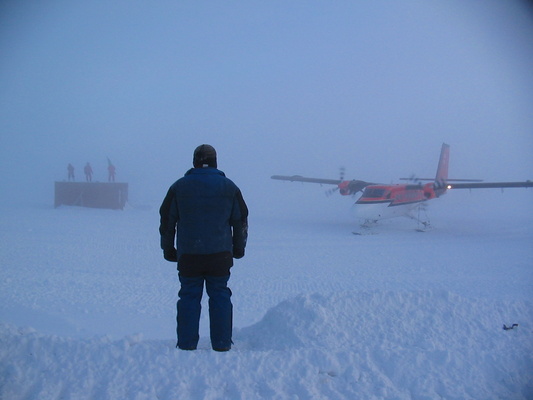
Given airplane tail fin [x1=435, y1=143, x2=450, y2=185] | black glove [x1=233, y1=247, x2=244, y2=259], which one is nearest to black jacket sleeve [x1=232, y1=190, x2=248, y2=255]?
black glove [x1=233, y1=247, x2=244, y2=259]

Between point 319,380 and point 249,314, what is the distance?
12.6 ft

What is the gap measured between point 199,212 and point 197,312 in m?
0.93

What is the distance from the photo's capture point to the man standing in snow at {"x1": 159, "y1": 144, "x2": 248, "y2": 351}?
10.6 feet

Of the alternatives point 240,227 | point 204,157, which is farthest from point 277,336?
point 204,157

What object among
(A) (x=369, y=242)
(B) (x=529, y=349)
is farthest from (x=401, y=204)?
(B) (x=529, y=349)

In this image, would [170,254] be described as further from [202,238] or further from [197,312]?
[197,312]

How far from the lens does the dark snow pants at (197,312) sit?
3.31m

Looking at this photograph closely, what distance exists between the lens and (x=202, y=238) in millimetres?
3240

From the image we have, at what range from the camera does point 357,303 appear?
4543 mm

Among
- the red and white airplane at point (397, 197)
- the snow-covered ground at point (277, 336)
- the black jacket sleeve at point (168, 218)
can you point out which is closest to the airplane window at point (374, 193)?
the red and white airplane at point (397, 197)

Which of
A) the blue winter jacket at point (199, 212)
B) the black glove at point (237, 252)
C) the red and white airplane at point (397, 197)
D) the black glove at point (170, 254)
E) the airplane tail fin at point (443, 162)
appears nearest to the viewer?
the blue winter jacket at point (199, 212)

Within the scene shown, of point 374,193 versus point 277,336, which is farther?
point 374,193

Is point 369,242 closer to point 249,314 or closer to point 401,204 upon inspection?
point 401,204

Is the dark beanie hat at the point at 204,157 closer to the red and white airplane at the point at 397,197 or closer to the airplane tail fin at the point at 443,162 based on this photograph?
the red and white airplane at the point at 397,197
